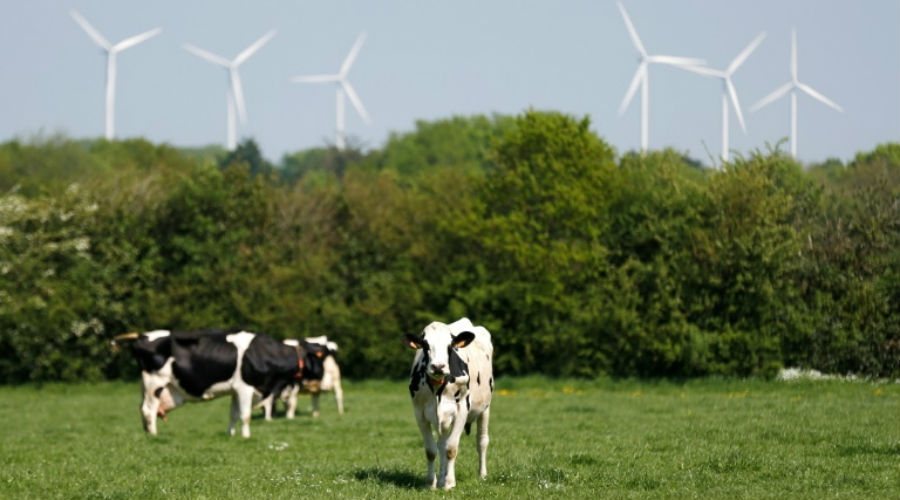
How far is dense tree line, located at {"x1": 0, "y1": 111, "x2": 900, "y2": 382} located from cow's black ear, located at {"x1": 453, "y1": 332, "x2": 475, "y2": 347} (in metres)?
21.9

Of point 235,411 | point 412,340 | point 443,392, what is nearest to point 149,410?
point 235,411

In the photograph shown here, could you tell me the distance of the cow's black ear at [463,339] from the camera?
12633mm

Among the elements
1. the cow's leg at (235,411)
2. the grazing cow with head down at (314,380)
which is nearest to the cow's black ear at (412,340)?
the cow's leg at (235,411)

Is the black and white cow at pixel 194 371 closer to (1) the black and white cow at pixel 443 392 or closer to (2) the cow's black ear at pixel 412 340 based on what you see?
(1) the black and white cow at pixel 443 392

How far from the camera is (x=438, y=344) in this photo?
12.4m

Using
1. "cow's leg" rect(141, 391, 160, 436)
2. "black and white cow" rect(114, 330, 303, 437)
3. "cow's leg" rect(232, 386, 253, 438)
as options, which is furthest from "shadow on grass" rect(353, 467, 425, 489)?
"cow's leg" rect(141, 391, 160, 436)

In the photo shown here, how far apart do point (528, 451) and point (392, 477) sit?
316 cm

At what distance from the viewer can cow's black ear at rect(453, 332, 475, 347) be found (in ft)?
41.4

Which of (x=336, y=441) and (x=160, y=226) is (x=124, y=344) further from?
(x=336, y=441)

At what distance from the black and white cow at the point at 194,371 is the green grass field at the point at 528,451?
2.13ft

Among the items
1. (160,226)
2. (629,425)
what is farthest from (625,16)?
(629,425)

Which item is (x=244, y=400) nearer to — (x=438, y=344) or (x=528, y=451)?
(x=528, y=451)

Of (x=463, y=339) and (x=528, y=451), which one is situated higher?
(x=463, y=339)

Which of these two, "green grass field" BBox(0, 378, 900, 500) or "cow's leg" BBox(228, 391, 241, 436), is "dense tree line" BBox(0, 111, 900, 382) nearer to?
"green grass field" BBox(0, 378, 900, 500)
